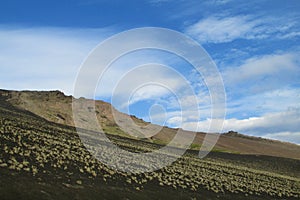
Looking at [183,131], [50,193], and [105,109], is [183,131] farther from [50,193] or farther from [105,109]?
[50,193]

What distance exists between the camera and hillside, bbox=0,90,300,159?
12210 cm

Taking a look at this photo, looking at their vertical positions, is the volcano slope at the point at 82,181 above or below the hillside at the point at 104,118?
below

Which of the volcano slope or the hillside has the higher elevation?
the hillside

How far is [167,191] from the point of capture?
33594 millimetres

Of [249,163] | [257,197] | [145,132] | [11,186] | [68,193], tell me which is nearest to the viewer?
[11,186]

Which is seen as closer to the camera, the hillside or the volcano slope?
the volcano slope

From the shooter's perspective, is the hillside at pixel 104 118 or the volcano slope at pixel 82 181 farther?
the hillside at pixel 104 118

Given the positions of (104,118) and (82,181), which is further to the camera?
(104,118)

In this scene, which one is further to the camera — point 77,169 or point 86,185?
point 77,169

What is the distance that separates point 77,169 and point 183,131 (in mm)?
131745

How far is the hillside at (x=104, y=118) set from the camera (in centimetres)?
12210

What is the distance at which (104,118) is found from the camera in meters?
151

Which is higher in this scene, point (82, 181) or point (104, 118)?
point (104, 118)

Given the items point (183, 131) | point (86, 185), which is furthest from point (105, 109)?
point (86, 185)
